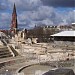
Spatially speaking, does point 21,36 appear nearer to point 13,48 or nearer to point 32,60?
point 13,48

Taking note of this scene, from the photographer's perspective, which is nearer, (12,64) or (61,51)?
(12,64)

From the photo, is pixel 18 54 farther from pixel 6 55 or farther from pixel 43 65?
pixel 43 65

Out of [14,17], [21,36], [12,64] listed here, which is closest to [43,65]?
[12,64]

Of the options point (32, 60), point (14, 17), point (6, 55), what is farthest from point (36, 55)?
point (14, 17)

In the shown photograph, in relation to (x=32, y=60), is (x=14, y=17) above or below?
above

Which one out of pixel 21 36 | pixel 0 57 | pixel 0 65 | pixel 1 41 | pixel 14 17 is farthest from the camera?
pixel 14 17

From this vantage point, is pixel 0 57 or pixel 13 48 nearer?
pixel 0 57

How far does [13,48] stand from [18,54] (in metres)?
1.44

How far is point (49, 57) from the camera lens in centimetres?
2567

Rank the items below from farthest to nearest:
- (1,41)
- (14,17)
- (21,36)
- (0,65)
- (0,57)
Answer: (14,17) < (21,36) < (1,41) < (0,57) < (0,65)

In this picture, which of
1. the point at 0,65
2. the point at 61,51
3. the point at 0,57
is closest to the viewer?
the point at 0,65

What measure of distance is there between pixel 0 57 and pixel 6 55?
4.13 ft

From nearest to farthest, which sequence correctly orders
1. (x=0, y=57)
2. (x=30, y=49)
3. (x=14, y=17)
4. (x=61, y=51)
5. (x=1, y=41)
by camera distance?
(x=0, y=57), (x=61, y=51), (x=30, y=49), (x=1, y=41), (x=14, y=17)

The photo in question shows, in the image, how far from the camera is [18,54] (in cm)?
2811
